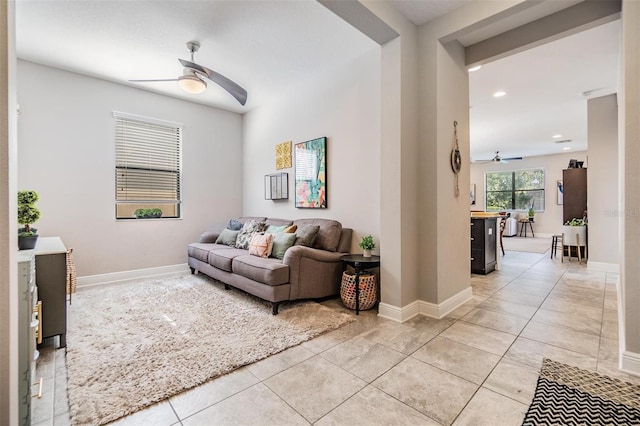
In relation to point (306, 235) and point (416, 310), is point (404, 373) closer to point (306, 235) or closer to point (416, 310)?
point (416, 310)

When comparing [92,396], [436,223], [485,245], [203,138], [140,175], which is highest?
[203,138]

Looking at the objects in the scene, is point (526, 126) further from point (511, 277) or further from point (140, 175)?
point (140, 175)

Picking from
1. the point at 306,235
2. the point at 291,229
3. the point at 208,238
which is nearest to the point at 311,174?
the point at 291,229

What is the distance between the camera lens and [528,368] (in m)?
1.93

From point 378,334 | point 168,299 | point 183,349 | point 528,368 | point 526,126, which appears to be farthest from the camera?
point 526,126

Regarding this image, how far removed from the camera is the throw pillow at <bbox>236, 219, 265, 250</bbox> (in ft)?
13.7

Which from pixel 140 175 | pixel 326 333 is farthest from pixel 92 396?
pixel 140 175

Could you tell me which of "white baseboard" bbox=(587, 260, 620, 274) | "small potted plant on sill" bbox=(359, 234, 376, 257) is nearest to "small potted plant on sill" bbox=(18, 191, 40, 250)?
"small potted plant on sill" bbox=(359, 234, 376, 257)

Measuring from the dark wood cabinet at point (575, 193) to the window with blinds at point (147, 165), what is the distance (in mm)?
7628

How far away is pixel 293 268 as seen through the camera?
3.02 m

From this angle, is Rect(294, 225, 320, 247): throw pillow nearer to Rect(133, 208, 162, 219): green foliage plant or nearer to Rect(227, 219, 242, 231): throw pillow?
Rect(227, 219, 242, 231): throw pillow

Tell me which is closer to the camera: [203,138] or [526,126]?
[203,138]

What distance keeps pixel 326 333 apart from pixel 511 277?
10.9 feet

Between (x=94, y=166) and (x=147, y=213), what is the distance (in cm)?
93
